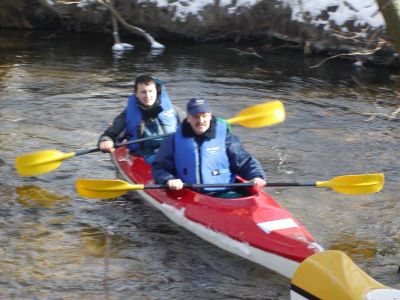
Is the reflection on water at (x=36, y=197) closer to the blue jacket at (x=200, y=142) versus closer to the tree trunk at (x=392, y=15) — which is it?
the blue jacket at (x=200, y=142)

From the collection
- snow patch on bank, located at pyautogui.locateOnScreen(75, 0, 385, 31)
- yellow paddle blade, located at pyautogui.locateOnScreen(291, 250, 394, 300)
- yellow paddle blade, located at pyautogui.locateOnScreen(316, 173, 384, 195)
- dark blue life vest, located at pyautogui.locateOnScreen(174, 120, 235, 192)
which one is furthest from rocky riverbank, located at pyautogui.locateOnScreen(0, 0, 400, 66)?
yellow paddle blade, located at pyautogui.locateOnScreen(291, 250, 394, 300)

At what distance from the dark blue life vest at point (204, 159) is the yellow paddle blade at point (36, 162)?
49.7 inches

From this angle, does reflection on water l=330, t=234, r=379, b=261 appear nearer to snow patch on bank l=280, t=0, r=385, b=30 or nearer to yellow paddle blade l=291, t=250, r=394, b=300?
yellow paddle blade l=291, t=250, r=394, b=300

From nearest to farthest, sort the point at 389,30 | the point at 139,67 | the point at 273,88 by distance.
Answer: the point at 389,30 < the point at 273,88 < the point at 139,67

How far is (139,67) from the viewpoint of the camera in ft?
36.7

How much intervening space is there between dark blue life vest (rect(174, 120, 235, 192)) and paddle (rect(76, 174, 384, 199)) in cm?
18

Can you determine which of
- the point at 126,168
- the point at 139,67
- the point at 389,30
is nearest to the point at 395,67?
the point at 139,67

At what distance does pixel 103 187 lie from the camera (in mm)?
5801

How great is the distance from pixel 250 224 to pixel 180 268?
60 centimetres

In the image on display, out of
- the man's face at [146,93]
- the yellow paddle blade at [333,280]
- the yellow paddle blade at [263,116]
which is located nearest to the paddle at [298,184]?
the man's face at [146,93]

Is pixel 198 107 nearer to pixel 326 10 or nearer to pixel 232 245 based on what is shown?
pixel 232 245

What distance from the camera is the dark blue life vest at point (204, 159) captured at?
5.63 meters

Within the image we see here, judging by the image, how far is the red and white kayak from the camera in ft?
15.9

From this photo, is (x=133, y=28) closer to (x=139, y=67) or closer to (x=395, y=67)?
(x=139, y=67)
